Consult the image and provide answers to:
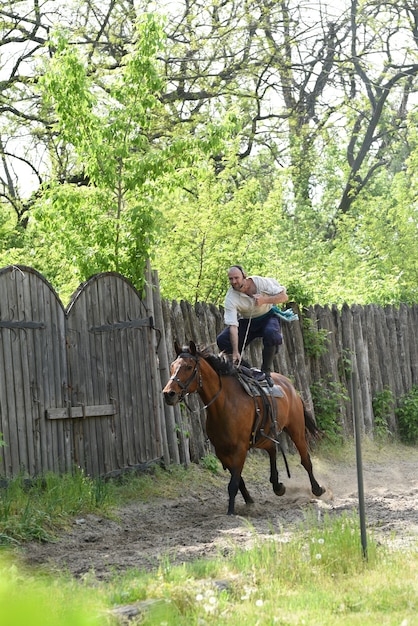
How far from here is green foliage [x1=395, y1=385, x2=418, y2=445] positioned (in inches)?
635

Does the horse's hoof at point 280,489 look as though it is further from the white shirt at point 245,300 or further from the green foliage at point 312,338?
the green foliage at point 312,338

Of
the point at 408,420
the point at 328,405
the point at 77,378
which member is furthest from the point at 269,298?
the point at 408,420

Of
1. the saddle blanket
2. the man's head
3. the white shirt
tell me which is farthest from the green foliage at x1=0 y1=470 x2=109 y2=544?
the man's head

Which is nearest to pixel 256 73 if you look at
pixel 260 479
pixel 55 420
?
pixel 260 479

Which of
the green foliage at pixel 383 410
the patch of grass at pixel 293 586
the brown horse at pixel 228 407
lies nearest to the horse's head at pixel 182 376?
the brown horse at pixel 228 407

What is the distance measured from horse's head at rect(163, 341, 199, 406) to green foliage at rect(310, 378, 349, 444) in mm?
A: 5981

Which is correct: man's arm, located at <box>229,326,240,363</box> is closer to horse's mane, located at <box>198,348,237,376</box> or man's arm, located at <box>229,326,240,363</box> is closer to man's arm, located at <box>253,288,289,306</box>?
horse's mane, located at <box>198,348,237,376</box>

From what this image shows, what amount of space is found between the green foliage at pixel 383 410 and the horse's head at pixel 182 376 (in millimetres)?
7510

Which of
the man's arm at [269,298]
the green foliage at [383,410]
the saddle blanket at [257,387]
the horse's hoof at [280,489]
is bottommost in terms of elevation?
the horse's hoof at [280,489]

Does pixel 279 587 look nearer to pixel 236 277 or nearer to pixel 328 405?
pixel 236 277

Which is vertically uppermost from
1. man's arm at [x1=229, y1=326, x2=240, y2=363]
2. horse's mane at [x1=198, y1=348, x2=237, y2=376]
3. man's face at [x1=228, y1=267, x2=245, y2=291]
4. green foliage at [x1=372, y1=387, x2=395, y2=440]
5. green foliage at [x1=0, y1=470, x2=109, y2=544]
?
man's face at [x1=228, y1=267, x2=245, y2=291]

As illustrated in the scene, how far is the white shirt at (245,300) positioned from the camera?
398 inches

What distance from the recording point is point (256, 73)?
22.4 meters

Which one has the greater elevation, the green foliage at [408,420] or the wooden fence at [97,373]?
the wooden fence at [97,373]
